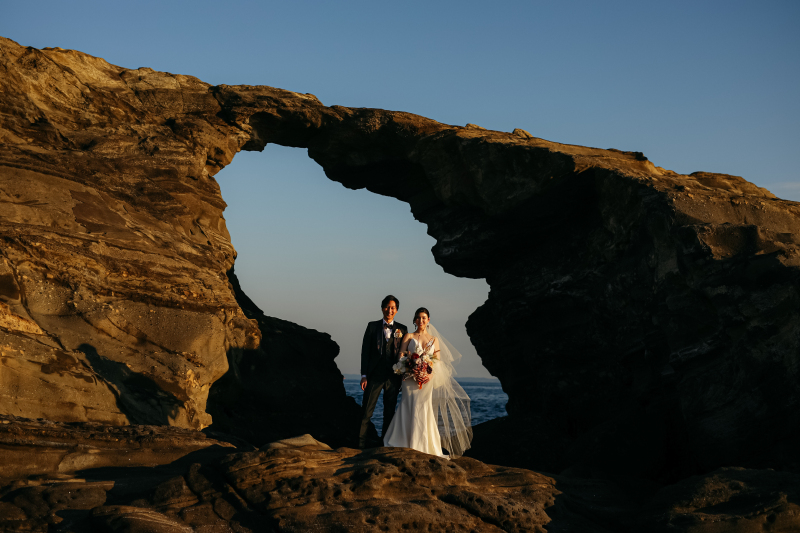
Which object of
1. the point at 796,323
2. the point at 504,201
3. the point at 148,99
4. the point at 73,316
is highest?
the point at 148,99

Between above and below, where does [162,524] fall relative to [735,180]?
below

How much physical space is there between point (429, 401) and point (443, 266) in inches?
404

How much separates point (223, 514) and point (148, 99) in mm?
12500

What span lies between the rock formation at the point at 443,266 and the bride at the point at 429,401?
1.67m

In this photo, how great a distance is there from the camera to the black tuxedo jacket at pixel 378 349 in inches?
403

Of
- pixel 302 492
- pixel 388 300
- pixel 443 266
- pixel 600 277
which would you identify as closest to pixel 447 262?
pixel 443 266

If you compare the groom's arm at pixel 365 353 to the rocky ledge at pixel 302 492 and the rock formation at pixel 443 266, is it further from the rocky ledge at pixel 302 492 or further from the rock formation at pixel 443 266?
the rock formation at pixel 443 266

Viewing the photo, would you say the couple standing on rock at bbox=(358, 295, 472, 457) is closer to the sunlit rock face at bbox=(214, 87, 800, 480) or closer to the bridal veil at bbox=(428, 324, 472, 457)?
the bridal veil at bbox=(428, 324, 472, 457)

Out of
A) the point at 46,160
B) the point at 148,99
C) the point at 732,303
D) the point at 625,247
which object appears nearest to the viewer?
the point at 732,303

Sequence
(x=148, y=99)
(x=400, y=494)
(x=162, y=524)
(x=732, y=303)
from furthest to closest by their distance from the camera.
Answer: (x=148, y=99) < (x=732, y=303) < (x=400, y=494) < (x=162, y=524)

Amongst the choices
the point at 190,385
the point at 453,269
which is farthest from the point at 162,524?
the point at 453,269

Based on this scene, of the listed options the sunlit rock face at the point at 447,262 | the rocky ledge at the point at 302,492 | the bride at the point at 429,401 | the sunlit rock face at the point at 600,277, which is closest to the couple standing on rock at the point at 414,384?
the bride at the point at 429,401

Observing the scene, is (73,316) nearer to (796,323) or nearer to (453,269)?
(453,269)

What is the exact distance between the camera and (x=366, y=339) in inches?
412
